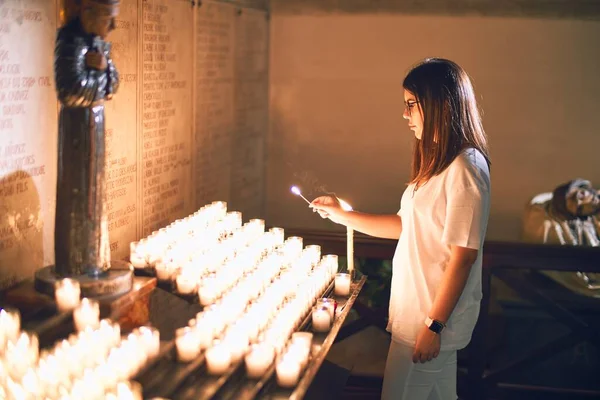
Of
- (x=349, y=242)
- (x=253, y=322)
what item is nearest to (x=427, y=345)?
(x=349, y=242)

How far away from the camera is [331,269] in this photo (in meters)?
→ 3.88

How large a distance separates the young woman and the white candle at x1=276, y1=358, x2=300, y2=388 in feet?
2.85

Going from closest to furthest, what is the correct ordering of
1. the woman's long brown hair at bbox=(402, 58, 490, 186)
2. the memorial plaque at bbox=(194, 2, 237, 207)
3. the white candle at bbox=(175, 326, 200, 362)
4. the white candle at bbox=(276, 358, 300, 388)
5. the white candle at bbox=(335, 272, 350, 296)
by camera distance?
the white candle at bbox=(276, 358, 300, 388) < the white candle at bbox=(175, 326, 200, 362) < the woman's long brown hair at bbox=(402, 58, 490, 186) < the white candle at bbox=(335, 272, 350, 296) < the memorial plaque at bbox=(194, 2, 237, 207)

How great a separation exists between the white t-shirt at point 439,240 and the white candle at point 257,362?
923 millimetres

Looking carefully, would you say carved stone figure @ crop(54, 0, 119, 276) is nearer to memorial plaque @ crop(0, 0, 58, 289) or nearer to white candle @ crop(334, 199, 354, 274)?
memorial plaque @ crop(0, 0, 58, 289)

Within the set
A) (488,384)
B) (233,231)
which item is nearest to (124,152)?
(233,231)

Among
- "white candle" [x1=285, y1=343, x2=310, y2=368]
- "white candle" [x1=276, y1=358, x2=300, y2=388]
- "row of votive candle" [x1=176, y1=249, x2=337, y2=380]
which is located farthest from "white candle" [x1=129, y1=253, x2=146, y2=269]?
"white candle" [x1=276, y1=358, x2=300, y2=388]

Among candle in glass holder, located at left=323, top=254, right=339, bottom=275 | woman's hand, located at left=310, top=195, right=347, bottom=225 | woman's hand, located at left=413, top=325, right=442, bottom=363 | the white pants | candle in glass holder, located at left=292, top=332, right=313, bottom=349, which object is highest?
woman's hand, located at left=310, top=195, right=347, bottom=225

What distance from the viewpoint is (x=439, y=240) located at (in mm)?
3381

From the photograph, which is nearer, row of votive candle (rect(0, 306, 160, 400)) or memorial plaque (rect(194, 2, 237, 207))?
row of votive candle (rect(0, 306, 160, 400))

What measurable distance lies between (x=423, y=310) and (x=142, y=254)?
46.9 inches

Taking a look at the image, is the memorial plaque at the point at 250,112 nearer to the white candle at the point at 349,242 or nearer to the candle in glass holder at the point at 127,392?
the white candle at the point at 349,242

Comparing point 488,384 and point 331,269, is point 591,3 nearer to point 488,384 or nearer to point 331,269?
point 488,384

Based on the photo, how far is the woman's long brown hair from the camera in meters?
3.30
